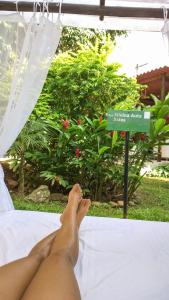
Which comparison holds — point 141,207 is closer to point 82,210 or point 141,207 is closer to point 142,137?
point 142,137

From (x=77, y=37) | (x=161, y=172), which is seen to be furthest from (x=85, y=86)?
(x=77, y=37)

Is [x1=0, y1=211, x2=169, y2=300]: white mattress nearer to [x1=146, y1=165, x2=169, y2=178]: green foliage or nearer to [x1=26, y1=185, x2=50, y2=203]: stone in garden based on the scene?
[x1=26, y1=185, x2=50, y2=203]: stone in garden

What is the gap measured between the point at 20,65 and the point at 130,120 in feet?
3.27

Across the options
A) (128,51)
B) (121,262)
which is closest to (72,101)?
(128,51)

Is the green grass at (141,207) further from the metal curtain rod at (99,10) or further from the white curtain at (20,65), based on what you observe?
the metal curtain rod at (99,10)

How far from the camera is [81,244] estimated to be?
1.49 meters

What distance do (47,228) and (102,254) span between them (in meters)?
0.34

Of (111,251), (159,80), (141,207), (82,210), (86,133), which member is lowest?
(141,207)

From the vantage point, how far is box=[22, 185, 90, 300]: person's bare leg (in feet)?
2.88

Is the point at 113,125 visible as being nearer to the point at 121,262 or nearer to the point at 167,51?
the point at 167,51

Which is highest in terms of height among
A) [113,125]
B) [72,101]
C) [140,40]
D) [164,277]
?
[140,40]

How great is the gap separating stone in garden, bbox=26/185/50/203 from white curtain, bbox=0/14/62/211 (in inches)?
67.8

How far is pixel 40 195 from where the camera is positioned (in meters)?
3.92

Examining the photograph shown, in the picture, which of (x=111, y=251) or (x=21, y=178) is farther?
(x=21, y=178)
